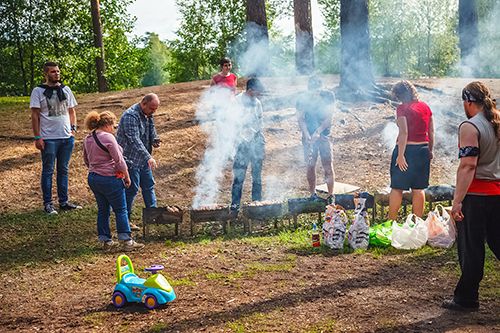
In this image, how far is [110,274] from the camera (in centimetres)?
645

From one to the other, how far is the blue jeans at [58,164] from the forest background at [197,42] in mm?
11678

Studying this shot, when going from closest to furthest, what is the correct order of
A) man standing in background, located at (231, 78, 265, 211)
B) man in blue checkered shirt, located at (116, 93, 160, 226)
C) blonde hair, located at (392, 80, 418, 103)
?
blonde hair, located at (392, 80, 418, 103), man in blue checkered shirt, located at (116, 93, 160, 226), man standing in background, located at (231, 78, 265, 211)

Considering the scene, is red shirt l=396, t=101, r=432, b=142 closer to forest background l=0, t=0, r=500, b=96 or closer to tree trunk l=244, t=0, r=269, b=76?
tree trunk l=244, t=0, r=269, b=76

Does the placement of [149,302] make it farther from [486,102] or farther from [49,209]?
[49,209]

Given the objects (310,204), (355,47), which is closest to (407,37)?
(355,47)

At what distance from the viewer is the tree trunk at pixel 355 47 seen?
14211mm

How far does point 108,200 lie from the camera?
7.19m

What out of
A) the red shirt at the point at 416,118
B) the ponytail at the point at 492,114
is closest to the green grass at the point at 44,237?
the red shirt at the point at 416,118

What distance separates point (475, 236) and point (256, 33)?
11779 millimetres

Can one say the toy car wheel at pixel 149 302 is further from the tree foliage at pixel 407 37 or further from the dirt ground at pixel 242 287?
the tree foliage at pixel 407 37

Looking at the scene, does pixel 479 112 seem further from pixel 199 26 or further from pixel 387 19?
pixel 387 19

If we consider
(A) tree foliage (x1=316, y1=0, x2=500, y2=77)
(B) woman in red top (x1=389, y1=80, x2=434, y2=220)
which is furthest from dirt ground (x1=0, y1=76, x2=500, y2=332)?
(A) tree foliage (x1=316, y1=0, x2=500, y2=77)

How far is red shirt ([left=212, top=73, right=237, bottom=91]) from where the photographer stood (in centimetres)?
1063

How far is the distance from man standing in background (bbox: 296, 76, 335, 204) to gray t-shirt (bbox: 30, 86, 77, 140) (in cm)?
354
